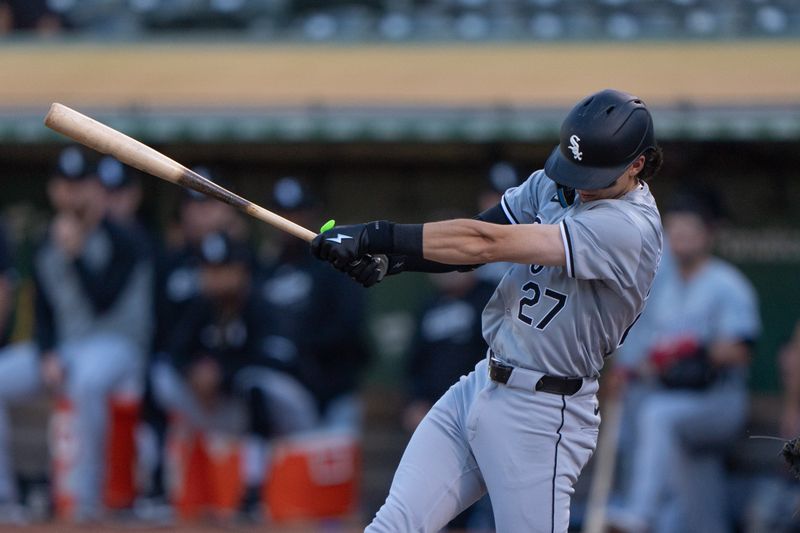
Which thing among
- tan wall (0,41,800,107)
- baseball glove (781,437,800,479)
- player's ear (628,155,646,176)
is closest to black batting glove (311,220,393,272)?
player's ear (628,155,646,176)

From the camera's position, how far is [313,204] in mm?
6352

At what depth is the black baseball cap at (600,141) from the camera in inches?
132

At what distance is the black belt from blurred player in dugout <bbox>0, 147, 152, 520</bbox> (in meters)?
3.35

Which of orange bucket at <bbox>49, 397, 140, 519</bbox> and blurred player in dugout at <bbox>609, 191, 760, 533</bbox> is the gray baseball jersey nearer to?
blurred player in dugout at <bbox>609, 191, 760, 533</bbox>

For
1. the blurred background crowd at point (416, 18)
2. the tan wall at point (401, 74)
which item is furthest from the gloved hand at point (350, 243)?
the blurred background crowd at point (416, 18)

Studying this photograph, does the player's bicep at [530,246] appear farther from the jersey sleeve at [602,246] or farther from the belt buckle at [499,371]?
the belt buckle at [499,371]

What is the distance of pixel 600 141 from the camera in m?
3.33

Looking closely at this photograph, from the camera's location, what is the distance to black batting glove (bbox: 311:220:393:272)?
3.33m

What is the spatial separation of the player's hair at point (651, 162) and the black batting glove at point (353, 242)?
704mm

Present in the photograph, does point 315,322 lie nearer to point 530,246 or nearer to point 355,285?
point 355,285

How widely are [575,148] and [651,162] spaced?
0.91ft

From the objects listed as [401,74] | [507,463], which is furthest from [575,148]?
[401,74]

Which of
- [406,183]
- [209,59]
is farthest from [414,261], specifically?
[209,59]

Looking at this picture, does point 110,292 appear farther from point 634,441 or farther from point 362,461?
point 634,441
